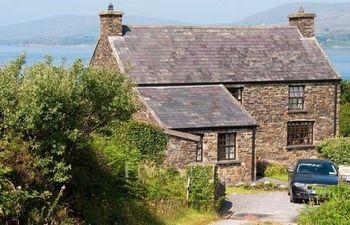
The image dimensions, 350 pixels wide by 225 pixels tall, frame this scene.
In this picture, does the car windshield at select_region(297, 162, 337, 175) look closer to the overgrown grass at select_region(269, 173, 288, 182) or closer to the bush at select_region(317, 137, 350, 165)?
the overgrown grass at select_region(269, 173, 288, 182)

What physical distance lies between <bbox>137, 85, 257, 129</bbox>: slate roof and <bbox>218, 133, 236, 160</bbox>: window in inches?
24.3

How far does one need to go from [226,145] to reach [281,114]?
696cm

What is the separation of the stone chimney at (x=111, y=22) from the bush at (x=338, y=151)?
43.1ft

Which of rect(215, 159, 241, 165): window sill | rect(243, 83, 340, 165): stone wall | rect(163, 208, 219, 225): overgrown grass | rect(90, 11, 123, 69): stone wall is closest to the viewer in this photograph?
rect(163, 208, 219, 225): overgrown grass

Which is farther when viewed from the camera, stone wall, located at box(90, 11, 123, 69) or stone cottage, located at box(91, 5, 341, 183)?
stone wall, located at box(90, 11, 123, 69)

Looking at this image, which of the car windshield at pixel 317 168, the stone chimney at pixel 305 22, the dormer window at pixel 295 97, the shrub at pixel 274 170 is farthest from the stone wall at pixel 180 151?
the stone chimney at pixel 305 22

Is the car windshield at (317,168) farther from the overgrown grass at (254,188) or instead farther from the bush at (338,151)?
the bush at (338,151)

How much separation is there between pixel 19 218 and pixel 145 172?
796 centimetres

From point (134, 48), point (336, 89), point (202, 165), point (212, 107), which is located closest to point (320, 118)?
point (336, 89)

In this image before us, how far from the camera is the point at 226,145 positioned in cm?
3284

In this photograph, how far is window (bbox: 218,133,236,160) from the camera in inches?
1289

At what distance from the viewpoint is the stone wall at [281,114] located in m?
37.7

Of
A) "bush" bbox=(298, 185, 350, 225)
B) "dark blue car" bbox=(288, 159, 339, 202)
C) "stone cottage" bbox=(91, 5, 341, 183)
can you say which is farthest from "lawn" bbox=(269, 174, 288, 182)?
"bush" bbox=(298, 185, 350, 225)

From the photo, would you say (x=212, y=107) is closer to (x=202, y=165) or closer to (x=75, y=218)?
(x=202, y=165)
